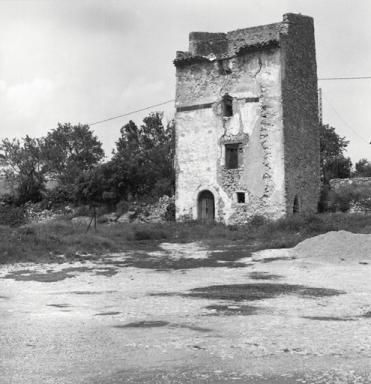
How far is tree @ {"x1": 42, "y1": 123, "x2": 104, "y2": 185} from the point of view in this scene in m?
43.6

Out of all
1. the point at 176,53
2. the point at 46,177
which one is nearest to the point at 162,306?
the point at 176,53

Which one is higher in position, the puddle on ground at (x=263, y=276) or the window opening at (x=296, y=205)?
the window opening at (x=296, y=205)

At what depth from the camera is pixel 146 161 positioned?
36594 millimetres

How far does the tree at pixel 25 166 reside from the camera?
39.6 meters

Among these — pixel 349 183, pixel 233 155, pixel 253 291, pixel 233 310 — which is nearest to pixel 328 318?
pixel 233 310

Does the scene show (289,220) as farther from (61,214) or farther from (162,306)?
(61,214)

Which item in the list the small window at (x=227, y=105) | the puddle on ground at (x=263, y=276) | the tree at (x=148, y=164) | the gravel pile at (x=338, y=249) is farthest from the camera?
the tree at (x=148, y=164)

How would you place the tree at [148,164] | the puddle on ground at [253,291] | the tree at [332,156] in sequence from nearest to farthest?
the puddle on ground at [253,291]
the tree at [148,164]
the tree at [332,156]

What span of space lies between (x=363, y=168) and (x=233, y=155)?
1851cm

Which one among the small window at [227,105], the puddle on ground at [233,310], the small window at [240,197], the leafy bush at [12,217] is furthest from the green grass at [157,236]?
the leafy bush at [12,217]

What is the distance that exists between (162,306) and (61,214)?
2706 centimetres

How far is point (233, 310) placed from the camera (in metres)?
7.55

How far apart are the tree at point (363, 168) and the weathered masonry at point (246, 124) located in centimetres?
1299

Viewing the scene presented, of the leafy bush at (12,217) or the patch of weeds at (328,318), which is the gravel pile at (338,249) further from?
the leafy bush at (12,217)
